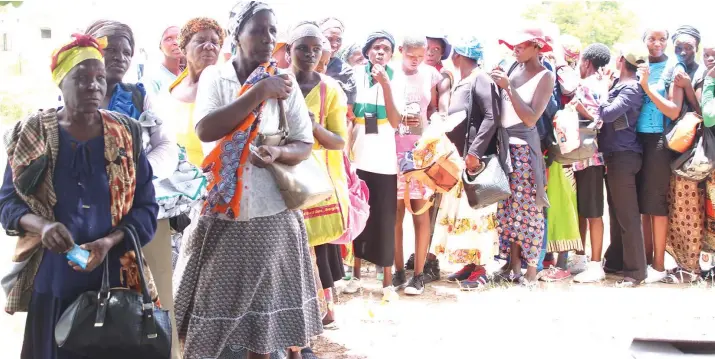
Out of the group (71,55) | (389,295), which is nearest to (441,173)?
(389,295)

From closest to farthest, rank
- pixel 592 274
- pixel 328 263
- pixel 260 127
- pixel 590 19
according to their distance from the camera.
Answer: pixel 260 127 < pixel 328 263 < pixel 592 274 < pixel 590 19

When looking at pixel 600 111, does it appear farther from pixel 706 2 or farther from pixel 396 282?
pixel 706 2

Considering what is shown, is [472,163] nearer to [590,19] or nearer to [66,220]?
[66,220]

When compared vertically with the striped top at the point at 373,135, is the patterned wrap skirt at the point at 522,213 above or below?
below

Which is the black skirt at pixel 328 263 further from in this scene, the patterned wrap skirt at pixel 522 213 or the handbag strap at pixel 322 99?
the patterned wrap skirt at pixel 522 213

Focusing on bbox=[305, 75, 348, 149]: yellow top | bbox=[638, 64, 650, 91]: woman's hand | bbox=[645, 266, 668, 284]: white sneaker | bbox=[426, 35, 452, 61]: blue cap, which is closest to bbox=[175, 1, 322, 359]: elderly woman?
bbox=[305, 75, 348, 149]: yellow top

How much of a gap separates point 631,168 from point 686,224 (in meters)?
Result: 0.71

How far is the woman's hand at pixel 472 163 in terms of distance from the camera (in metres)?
6.63

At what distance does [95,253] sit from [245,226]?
80 centimetres

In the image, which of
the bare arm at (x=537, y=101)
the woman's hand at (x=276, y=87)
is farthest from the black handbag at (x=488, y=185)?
the woman's hand at (x=276, y=87)

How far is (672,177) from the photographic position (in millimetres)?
7289

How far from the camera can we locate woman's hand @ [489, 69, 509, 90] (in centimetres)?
635

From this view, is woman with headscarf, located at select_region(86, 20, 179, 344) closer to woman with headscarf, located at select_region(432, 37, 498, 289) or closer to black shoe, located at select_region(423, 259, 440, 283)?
woman with headscarf, located at select_region(432, 37, 498, 289)

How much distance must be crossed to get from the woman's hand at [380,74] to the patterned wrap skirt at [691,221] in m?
2.88
